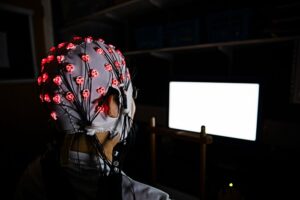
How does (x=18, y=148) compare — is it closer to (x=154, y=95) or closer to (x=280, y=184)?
(x=154, y=95)

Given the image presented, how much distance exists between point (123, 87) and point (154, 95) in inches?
45.5

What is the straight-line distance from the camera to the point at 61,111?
1.85 feet

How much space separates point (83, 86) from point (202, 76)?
777mm

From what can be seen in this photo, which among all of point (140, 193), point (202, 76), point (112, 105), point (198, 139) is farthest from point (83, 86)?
point (202, 76)

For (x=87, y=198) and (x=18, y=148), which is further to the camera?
(x=18, y=148)

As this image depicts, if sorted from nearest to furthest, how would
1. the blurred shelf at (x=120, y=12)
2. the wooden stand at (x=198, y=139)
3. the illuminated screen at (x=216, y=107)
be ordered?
the wooden stand at (x=198, y=139)
the illuminated screen at (x=216, y=107)
the blurred shelf at (x=120, y=12)

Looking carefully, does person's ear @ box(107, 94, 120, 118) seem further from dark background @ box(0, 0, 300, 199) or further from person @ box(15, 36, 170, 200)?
dark background @ box(0, 0, 300, 199)

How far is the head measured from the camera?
54cm

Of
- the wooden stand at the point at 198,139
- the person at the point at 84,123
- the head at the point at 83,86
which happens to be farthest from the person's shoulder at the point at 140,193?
the wooden stand at the point at 198,139

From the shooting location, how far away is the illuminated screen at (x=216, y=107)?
1005 mm

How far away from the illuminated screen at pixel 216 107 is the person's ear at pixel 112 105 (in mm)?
667

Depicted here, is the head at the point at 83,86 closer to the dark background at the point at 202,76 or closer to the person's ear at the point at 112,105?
the person's ear at the point at 112,105

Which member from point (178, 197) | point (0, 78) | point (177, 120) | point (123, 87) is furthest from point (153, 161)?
point (0, 78)

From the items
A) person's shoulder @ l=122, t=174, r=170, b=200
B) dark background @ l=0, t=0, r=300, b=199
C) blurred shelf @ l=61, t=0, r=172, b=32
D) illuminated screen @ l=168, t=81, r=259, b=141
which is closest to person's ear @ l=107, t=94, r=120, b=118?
person's shoulder @ l=122, t=174, r=170, b=200
